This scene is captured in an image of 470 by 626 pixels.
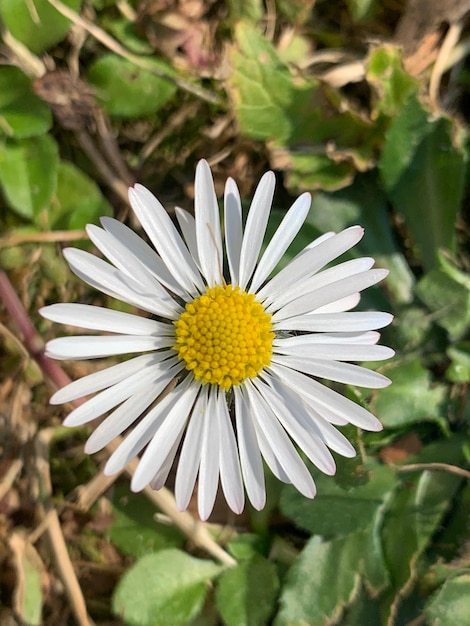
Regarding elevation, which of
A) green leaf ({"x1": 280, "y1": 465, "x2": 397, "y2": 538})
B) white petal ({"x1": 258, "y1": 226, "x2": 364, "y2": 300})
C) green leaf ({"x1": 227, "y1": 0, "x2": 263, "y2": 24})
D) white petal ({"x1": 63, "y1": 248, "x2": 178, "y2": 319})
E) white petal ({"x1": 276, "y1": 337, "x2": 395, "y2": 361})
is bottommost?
green leaf ({"x1": 280, "y1": 465, "x2": 397, "y2": 538})

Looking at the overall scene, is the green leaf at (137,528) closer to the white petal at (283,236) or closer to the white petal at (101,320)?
the white petal at (101,320)

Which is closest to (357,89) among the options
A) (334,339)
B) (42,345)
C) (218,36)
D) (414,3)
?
(414,3)

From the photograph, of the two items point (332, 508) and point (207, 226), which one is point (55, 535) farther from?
point (207, 226)

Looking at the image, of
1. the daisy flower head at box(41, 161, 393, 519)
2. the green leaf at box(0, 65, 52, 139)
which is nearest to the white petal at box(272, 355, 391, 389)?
the daisy flower head at box(41, 161, 393, 519)

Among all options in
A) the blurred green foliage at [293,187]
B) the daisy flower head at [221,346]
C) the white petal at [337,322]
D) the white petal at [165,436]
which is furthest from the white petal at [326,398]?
the blurred green foliage at [293,187]

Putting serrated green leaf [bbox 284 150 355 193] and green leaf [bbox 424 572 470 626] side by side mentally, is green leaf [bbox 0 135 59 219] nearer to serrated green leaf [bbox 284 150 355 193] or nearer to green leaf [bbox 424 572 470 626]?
serrated green leaf [bbox 284 150 355 193]

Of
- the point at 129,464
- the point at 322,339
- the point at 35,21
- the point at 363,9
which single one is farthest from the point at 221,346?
the point at 363,9

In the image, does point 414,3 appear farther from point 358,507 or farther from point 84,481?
point 84,481
